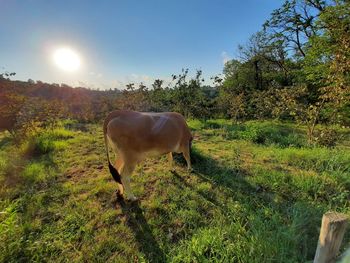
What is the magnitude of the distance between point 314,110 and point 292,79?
45.7ft

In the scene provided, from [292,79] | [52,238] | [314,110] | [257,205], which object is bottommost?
[52,238]

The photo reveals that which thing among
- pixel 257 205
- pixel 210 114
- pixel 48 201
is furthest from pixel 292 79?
pixel 48 201

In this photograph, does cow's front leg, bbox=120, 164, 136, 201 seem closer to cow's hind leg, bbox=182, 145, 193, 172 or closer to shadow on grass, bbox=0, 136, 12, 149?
cow's hind leg, bbox=182, 145, 193, 172

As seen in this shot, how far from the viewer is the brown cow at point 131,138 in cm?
371

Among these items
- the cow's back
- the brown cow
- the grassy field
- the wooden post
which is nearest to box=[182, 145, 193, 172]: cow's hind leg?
the grassy field

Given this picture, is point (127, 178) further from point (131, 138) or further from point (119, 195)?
point (131, 138)

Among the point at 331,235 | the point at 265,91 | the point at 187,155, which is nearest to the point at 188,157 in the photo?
the point at 187,155

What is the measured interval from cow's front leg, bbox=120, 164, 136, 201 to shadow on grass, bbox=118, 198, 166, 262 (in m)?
0.10

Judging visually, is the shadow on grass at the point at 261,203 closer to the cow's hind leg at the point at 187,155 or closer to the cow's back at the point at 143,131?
the cow's hind leg at the point at 187,155

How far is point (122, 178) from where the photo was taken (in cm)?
384

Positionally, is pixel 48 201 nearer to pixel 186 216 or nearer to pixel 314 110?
pixel 186 216

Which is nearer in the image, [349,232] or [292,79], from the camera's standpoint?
[349,232]

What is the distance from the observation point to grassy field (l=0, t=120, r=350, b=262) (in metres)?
2.72

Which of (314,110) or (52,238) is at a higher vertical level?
(314,110)
